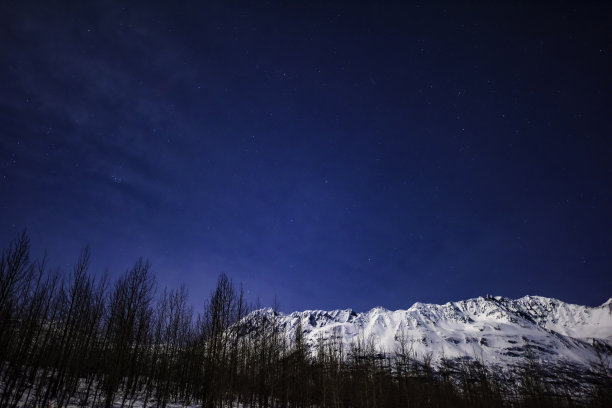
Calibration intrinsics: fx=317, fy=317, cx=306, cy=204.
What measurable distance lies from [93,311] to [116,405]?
8412 millimetres

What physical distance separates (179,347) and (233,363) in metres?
13.8

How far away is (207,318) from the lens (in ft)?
84.8

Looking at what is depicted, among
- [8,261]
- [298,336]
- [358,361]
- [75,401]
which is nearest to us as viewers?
[8,261]

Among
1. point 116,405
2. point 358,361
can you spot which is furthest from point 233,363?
point 358,361

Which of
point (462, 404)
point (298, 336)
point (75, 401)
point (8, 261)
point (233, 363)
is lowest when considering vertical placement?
point (462, 404)

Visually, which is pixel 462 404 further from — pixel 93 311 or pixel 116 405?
pixel 93 311

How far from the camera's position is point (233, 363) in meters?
25.2

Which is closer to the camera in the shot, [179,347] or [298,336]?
[298,336]

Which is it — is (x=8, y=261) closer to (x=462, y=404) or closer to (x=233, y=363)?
(x=233, y=363)

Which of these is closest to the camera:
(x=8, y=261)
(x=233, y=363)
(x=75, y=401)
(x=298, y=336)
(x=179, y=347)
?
(x=8, y=261)

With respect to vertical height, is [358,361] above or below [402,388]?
above

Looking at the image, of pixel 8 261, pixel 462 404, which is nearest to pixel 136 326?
pixel 8 261

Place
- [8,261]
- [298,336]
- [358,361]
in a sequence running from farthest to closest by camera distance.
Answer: [358,361] → [298,336] → [8,261]

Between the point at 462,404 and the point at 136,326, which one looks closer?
the point at 136,326
